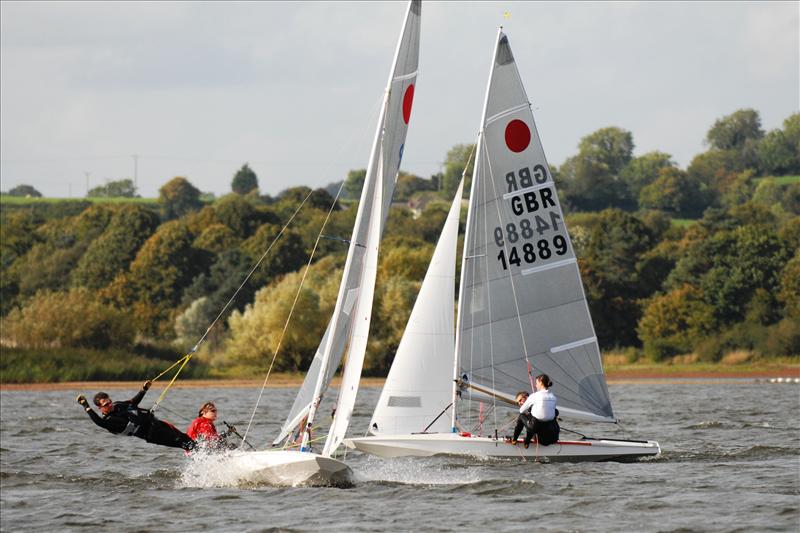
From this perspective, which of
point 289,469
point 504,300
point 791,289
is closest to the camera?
point 289,469

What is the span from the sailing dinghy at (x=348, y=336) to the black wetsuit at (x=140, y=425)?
1.04 metres

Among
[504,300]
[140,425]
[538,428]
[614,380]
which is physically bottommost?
[538,428]

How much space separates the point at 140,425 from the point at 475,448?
18.4 feet

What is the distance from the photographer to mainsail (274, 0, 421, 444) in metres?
19.4

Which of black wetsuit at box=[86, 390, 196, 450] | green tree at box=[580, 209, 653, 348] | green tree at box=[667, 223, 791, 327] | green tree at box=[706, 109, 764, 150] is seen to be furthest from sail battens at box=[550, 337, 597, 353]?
green tree at box=[706, 109, 764, 150]

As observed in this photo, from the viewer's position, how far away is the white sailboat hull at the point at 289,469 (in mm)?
19297

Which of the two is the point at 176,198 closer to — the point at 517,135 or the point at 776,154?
the point at 776,154

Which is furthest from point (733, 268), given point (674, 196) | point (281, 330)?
point (674, 196)

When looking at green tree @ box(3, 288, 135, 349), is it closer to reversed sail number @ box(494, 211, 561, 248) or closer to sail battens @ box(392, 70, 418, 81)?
reversed sail number @ box(494, 211, 561, 248)

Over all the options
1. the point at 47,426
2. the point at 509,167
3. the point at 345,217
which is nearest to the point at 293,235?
the point at 345,217

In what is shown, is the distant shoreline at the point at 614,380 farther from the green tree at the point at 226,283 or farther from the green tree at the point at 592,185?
the green tree at the point at 592,185


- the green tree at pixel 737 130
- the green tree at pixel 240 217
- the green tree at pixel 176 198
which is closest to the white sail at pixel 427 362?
the green tree at pixel 240 217

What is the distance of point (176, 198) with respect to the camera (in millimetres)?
138000

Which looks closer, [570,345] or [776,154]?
[570,345]
